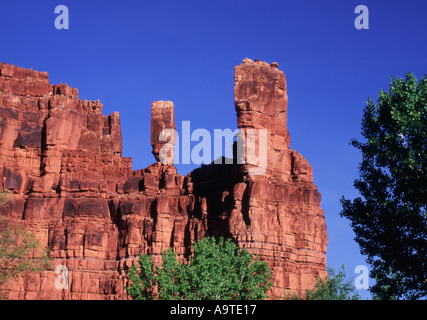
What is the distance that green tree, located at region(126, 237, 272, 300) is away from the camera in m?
57.4

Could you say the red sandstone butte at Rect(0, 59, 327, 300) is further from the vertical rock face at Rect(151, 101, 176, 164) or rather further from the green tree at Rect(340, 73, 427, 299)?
the green tree at Rect(340, 73, 427, 299)

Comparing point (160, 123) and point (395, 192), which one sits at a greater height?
point (160, 123)

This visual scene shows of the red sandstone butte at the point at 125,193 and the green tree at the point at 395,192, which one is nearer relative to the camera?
the green tree at the point at 395,192

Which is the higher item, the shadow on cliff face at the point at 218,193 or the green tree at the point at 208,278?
the shadow on cliff face at the point at 218,193

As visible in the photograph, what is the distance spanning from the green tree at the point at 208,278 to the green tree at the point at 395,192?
32.6ft

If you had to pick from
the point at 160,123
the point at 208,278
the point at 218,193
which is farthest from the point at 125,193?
the point at 208,278

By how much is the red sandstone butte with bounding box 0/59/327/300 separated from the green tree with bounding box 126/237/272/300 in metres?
8.22

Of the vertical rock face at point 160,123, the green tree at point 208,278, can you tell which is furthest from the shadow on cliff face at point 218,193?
the green tree at point 208,278

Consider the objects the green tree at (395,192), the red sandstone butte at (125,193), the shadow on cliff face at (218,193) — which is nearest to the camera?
the green tree at (395,192)

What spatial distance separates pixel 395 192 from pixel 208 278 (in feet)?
56.8

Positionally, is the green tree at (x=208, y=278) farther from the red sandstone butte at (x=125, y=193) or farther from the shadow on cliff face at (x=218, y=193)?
the shadow on cliff face at (x=218, y=193)

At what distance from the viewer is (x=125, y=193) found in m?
91.3

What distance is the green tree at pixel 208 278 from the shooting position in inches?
2261

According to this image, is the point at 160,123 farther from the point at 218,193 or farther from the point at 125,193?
the point at 218,193
